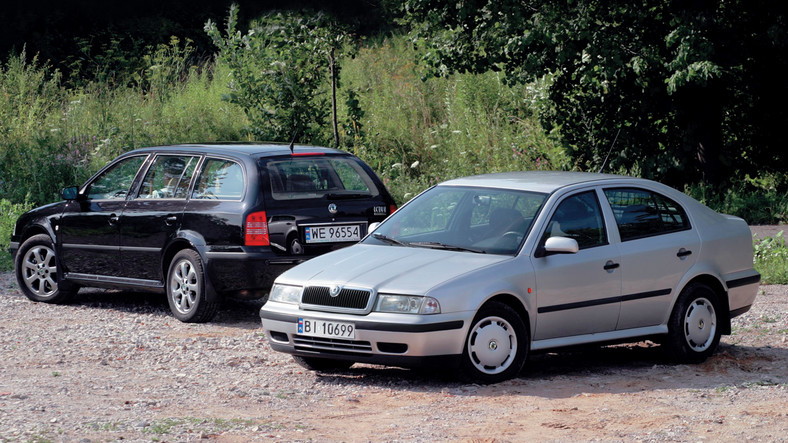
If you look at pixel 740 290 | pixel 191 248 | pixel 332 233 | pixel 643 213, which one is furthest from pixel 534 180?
pixel 191 248

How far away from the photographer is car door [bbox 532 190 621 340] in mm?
7281

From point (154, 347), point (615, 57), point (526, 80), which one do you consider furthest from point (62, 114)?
point (154, 347)

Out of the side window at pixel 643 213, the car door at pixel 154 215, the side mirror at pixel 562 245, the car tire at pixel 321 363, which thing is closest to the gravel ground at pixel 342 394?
the car tire at pixel 321 363

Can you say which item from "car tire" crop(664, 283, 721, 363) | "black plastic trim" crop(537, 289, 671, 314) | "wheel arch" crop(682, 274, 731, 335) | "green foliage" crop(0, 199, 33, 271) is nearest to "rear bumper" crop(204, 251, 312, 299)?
"black plastic trim" crop(537, 289, 671, 314)

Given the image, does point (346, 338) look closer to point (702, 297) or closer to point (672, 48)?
point (702, 297)

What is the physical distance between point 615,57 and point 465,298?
920 cm

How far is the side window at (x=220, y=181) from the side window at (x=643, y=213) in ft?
11.5

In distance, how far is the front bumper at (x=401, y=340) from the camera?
21.9 feet

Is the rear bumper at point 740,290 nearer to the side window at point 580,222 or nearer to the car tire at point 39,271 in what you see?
the side window at point 580,222

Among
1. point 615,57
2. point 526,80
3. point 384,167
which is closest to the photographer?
point 615,57

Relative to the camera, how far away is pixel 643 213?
8.09 metres

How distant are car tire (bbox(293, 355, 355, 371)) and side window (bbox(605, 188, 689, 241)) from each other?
2.30m

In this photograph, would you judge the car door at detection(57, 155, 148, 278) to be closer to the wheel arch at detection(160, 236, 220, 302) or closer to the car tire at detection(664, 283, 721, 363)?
the wheel arch at detection(160, 236, 220, 302)

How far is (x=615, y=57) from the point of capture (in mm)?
15070
